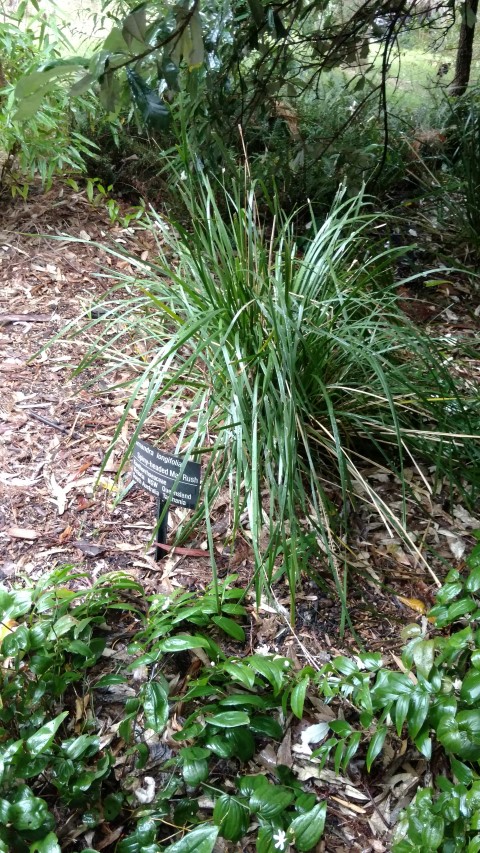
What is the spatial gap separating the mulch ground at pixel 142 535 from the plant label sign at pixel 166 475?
0.58 ft

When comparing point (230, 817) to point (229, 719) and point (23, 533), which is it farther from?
point (23, 533)

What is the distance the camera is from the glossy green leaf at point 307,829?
47.7 inches

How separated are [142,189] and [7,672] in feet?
8.25

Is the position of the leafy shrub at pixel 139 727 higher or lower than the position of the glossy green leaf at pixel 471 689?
lower

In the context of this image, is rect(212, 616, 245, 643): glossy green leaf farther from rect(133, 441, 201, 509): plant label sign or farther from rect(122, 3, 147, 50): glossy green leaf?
rect(122, 3, 147, 50): glossy green leaf

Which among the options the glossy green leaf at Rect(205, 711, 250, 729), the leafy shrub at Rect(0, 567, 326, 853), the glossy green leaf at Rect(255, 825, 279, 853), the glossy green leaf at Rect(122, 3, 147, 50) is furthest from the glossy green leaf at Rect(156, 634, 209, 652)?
the glossy green leaf at Rect(122, 3, 147, 50)

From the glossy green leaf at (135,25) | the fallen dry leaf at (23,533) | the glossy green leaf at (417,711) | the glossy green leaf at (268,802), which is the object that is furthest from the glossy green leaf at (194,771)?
the glossy green leaf at (135,25)

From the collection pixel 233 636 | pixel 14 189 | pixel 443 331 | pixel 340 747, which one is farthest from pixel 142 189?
pixel 340 747

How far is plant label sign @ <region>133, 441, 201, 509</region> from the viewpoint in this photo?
163 cm

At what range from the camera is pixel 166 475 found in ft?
5.47

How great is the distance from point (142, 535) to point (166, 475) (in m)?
0.26

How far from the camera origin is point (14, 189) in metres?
2.84

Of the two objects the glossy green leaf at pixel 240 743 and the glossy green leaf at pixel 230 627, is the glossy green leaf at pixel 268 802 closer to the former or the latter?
the glossy green leaf at pixel 240 743

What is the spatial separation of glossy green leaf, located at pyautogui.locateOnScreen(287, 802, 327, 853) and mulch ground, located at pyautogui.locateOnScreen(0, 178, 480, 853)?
0.33 feet
